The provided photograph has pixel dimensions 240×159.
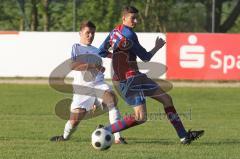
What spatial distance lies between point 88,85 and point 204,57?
46.9ft

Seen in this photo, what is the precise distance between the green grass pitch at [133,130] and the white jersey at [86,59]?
3.08ft

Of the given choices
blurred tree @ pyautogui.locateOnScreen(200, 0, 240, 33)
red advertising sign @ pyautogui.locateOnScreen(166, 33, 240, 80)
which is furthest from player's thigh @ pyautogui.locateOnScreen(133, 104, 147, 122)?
blurred tree @ pyautogui.locateOnScreen(200, 0, 240, 33)

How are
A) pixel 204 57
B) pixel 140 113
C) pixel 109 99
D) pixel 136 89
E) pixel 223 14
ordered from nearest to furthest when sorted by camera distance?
1. pixel 140 113
2. pixel 136 89
3. pixel 109 99
4. pixel 204 57
5. pixel 223 14

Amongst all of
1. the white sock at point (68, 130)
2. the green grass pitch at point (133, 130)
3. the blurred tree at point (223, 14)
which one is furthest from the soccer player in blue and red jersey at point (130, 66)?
the blurred tree at point (223, 14)

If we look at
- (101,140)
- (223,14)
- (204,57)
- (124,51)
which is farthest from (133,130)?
(223,14)

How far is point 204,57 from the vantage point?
84.8ft

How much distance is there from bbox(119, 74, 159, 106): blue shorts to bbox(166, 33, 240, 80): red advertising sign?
14.7 metres

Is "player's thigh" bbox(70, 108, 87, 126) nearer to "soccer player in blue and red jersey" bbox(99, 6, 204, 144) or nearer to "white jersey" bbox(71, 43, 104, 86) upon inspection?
"white jersey" bbox(71, 43, 104, 86)

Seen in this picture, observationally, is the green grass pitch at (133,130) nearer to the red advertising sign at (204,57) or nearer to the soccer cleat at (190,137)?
the soccer cleat at (190,137)

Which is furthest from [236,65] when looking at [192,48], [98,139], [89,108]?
[98,139]

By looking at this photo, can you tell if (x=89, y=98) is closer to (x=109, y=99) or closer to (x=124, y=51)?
(x=109, y=99)

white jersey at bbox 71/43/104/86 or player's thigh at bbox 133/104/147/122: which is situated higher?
white jersey at bbox 71/43/104/86

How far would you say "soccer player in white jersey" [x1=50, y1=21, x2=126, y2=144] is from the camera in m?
11.9

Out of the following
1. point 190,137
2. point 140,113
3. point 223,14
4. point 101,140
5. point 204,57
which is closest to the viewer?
point 101,140
